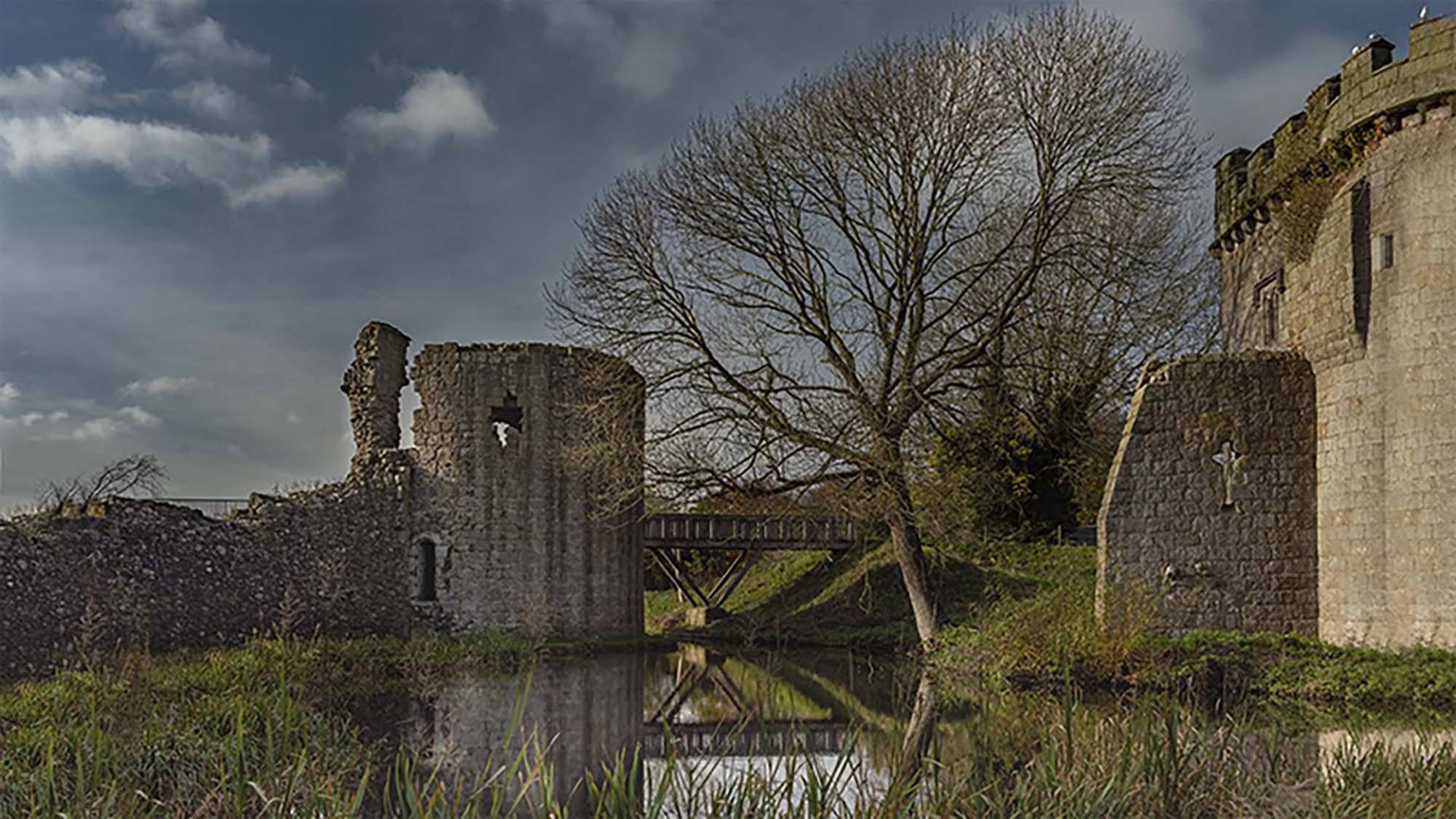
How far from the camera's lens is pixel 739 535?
25.0 metres

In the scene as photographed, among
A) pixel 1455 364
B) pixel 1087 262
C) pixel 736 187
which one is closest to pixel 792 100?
pixel 736 187

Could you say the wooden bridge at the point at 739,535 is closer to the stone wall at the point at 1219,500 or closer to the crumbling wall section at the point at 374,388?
the crumbling wall section at the point at 374,388

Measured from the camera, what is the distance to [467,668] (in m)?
17.8

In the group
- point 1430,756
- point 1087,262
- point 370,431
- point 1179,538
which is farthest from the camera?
point 370,431

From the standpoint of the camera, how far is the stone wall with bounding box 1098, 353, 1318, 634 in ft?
48.5

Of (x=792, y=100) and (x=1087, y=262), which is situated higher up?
(x=792, y=100)

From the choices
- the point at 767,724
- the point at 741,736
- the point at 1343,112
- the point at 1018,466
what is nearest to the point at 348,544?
the point at 767,724

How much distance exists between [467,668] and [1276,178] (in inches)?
478

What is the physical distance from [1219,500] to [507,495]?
11563 millimetres

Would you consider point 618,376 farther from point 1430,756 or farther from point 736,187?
point 1430,756

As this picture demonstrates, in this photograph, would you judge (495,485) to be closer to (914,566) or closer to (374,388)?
(374,388)

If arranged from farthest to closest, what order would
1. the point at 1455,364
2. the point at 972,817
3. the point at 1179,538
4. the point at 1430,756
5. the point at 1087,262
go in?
the point at 1087,262, the point at 1179,538, the point at 1455,364, the point at 1430,756, the point at 972,817

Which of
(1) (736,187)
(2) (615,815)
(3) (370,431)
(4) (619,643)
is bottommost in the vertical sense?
(4) (619,643)

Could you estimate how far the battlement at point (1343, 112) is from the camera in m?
13.2
